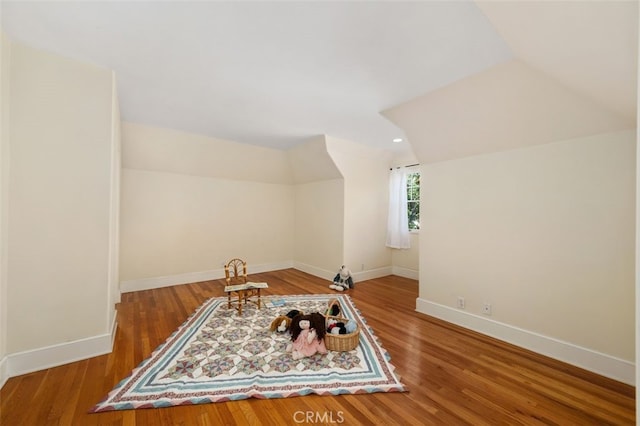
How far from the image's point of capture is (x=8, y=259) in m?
1.84

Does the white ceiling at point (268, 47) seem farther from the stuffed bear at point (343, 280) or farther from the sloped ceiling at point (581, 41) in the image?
the stuffed bear at point (343, 280)

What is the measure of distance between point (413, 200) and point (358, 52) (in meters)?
3.74

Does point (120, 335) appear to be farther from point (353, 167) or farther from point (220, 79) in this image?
point (353, 167)

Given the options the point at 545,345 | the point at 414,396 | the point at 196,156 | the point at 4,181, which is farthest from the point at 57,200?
the point at 545,345

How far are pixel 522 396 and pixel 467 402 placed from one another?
42 cm

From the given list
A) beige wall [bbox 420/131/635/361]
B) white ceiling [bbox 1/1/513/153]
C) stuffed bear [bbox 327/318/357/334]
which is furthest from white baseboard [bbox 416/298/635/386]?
white ceiling [bbox 1/1/513/153]

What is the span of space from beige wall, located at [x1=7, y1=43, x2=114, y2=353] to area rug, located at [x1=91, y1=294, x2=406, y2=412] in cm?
72

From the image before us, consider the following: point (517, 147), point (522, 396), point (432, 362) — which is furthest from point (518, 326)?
point (517, 147)

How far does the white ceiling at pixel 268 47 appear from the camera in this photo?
4.73 ft

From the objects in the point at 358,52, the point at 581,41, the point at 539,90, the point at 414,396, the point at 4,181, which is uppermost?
the point at 358,52

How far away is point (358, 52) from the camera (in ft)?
5.86

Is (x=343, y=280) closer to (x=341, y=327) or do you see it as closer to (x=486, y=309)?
(x=341, y=327)

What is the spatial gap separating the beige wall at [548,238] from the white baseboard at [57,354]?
3468 mm

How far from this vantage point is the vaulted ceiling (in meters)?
1.33
